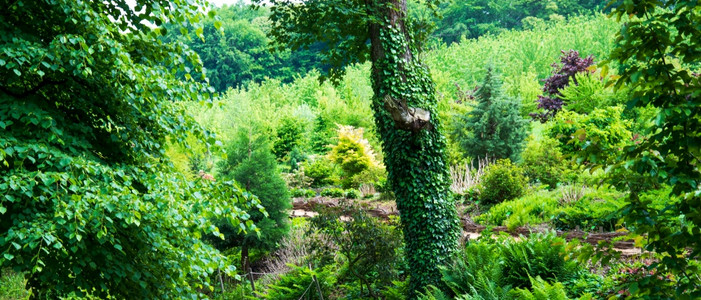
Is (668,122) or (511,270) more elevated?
(668,122)

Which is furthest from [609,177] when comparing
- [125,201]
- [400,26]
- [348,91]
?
[348,91]

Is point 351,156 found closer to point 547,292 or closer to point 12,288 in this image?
point 12,288

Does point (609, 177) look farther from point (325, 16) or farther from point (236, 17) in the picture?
point (236, 17)

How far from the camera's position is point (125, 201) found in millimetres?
3766

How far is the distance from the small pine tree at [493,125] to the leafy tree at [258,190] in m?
7.44

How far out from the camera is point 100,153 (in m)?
4.97

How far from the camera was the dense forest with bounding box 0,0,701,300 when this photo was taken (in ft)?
8.97

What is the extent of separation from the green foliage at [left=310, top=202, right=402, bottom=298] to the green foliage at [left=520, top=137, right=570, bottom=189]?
21.2 feet

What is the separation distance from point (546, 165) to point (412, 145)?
7644mm

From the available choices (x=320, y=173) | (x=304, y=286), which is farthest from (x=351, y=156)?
(x=304, y=286)

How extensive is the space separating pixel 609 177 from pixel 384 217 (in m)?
10.00

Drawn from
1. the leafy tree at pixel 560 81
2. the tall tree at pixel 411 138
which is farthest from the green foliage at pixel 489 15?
the tall tree at pixel 411 138

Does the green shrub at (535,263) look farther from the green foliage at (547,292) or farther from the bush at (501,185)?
the bush at (501,185)

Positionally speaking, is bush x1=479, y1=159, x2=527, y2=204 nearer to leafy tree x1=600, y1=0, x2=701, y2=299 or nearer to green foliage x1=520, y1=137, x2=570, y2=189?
green foliage x1=520, y1=137, x2=570, y2=189
